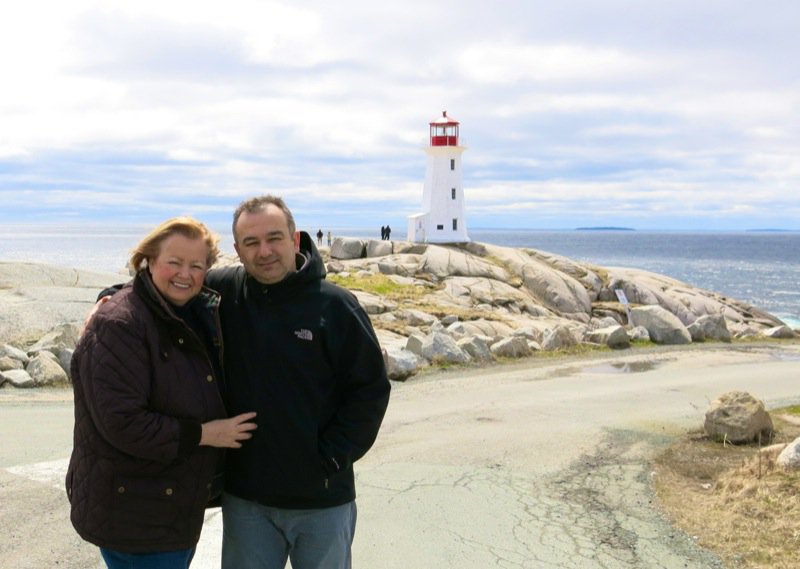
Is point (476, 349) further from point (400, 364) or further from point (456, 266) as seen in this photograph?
point (456, 266)

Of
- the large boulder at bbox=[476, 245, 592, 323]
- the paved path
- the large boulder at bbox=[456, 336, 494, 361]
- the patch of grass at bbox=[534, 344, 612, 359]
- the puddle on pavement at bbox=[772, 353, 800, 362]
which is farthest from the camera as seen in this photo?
the large boulder at bbox=[476, 245, 592, 323]

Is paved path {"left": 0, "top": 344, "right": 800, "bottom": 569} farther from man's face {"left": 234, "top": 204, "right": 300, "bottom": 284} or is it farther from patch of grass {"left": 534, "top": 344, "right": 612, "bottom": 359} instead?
patch of grass {"left": 534, "top": 344, "right": 612, "bottom": 359}

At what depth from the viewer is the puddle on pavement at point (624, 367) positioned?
15844mm

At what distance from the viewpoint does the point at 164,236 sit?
360 cm

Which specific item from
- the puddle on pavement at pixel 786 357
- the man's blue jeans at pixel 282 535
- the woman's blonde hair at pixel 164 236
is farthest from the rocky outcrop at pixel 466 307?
the woman's blonde hair at pixel 164 236

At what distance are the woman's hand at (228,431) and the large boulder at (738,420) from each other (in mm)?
7735

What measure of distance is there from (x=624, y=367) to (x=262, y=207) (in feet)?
45.2

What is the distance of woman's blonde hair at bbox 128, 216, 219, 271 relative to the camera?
358 centimetres

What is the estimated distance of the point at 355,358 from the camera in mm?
3787

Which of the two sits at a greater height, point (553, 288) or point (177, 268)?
point (177, 268)

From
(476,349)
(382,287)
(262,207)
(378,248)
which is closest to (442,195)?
(378,248)

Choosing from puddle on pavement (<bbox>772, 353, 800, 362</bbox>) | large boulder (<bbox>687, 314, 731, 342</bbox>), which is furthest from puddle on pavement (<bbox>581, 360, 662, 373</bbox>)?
large boulder (<bbox>687, 314, 731, 342</bbox>)

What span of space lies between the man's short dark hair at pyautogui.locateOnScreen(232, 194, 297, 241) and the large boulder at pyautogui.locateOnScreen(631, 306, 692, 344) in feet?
60.9

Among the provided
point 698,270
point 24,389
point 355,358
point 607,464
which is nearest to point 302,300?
point 355,358
